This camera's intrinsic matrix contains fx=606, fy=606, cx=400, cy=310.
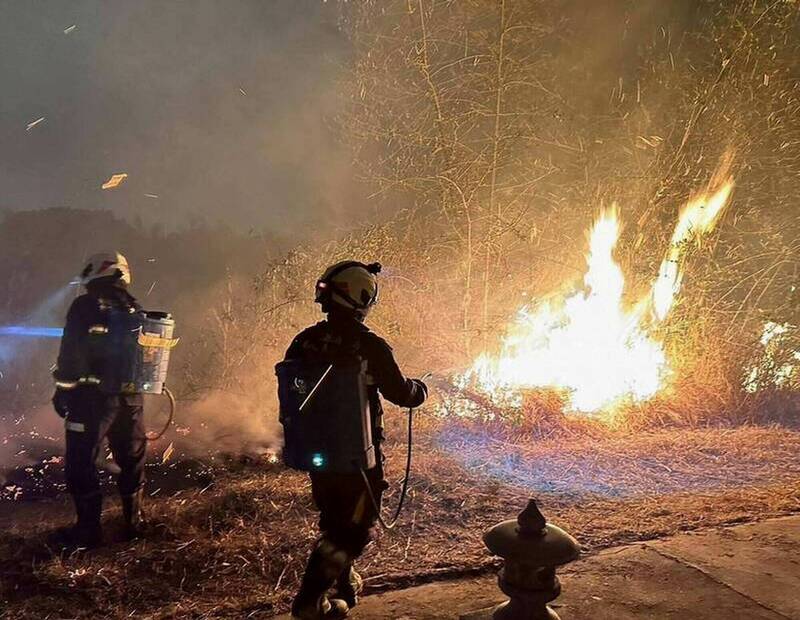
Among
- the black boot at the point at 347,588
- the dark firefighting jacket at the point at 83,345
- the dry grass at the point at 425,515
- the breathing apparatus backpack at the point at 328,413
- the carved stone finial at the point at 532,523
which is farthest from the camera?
the dark firefighting jacket at the point at 83,345

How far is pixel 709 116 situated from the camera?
809 centimetres

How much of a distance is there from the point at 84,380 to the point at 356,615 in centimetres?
234

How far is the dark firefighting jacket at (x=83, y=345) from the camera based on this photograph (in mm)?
3988

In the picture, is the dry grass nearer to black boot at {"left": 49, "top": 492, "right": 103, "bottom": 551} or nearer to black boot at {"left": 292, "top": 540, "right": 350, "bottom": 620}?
black boot at {"left": 49, "top": 492, "right": 103, "bottom": 551}

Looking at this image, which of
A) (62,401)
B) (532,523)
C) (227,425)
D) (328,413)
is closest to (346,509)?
(328,413)

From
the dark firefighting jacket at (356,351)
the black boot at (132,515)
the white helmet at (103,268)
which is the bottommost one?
the black boot at (132,515)

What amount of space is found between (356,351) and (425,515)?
6.36 feet

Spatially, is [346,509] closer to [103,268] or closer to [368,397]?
[368,397]

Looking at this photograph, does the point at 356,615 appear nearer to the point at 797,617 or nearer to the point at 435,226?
Result: the point at 797,617

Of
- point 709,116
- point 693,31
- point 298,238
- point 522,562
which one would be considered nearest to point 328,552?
point 522,562

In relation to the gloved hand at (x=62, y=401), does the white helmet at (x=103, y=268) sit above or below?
above

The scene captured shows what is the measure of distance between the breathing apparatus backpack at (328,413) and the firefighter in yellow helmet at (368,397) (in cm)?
5

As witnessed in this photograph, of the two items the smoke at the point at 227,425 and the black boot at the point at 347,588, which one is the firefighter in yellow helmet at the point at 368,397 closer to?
the black boot at the point at 347,588

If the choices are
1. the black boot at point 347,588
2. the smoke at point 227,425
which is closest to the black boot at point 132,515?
the black boot at point 347,588
